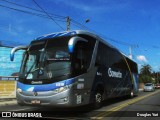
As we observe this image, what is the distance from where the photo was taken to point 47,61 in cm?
1266

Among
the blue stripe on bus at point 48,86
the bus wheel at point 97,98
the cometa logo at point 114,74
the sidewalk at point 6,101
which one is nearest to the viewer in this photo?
the blue stripe on bus at point 48,86

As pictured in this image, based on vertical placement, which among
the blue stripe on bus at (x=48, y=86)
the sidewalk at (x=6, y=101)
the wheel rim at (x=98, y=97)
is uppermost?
the blue stripe on bus at (x=48, y=86)

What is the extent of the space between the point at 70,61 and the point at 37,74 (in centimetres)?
141

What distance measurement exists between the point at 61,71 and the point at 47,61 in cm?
74

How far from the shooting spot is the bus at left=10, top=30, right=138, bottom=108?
40.1ft

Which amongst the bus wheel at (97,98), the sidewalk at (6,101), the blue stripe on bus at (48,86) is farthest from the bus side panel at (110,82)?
the sidewalk at (6,101)

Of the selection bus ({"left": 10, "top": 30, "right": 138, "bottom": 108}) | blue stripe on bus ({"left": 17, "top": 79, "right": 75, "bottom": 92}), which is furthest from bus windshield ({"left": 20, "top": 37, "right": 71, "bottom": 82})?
blue stripe on bus ({"left": 17, "top": 79, "right": 75, "bottom": 92})

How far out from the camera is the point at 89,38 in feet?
47.7

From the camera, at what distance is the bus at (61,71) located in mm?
12211

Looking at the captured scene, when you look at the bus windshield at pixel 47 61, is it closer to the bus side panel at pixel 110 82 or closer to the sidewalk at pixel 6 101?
the bus side panel at pixel 110 82

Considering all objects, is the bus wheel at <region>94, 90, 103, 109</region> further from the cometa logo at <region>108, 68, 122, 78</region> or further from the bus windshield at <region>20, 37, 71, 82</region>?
the bus windshield at <region>20, 37, 71, 82</region>

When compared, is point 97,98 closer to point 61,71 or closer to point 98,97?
point 98,97

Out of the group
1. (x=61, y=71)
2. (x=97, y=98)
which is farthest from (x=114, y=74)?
(x=61, y=71)

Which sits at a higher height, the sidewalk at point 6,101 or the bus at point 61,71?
the bus at point 61,71
